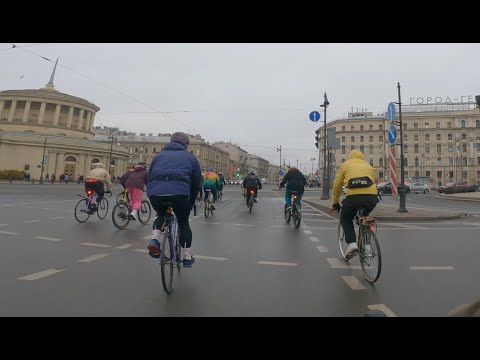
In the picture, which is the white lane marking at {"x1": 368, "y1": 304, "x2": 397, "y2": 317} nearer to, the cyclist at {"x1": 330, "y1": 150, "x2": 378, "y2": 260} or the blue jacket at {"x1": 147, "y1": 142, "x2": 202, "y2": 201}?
the cyclist at {"x1": 330, "y1": 150, "x2": 378, "y2": 260}

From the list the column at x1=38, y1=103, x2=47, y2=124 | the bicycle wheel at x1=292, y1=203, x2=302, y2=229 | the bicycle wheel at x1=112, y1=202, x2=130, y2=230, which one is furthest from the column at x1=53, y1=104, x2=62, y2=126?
the bicycle wheel at x1=292, y1=203, x2=302, y2=229

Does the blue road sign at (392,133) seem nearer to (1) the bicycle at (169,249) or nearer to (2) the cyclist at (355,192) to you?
(2) the cyclist at (355,192)

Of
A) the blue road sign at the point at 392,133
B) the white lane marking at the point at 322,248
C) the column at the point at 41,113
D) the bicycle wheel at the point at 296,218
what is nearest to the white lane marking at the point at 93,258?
the white lane marking at the point at 322,248

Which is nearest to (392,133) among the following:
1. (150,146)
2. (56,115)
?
(56,115)

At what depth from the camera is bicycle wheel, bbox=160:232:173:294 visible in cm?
367

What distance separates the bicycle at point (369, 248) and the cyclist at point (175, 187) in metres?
2.41

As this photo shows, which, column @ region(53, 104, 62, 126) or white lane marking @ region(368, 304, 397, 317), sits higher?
column @ region(53, 104, 62, 126)

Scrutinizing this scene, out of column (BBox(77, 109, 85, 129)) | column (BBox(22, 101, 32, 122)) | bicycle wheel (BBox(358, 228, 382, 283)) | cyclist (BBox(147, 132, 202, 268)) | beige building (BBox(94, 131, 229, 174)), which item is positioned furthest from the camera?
beige building (BBox(94, 131, 229, 174))

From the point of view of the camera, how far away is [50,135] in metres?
73.9

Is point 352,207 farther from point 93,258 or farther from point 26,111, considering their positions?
point 26,111

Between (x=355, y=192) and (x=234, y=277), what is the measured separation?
2.12m

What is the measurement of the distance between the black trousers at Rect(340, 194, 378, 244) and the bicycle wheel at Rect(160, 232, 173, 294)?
104 inches
